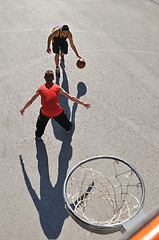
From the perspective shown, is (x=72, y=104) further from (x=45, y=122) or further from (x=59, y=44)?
(x=59, y=44)

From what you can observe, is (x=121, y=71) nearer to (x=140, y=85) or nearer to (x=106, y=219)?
(x=140, y=85)

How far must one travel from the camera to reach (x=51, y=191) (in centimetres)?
537

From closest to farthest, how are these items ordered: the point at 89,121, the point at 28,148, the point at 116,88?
the point at 28,148, the point at 89,121, the point at 116,88

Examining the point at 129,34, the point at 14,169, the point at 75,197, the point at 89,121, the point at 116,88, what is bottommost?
the point at 14,169

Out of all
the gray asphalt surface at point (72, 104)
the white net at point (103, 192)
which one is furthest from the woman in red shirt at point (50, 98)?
the white net at point (103, 192)

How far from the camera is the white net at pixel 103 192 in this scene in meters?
5.06

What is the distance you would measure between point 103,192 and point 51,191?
1.05 m

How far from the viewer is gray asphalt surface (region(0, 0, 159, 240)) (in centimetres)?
521

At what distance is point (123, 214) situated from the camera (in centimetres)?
484

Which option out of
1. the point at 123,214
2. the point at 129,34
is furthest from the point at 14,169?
the point at 129,34

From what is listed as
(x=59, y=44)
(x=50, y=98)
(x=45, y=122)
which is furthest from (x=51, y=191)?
(x=59, y=44)

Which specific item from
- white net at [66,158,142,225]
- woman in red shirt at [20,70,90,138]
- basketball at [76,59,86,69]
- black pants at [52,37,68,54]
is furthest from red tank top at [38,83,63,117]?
basketball at [76,59,86,69]

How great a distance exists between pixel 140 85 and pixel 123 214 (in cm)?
392

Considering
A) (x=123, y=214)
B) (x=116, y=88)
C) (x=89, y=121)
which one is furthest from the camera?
(x=116, y=88)
